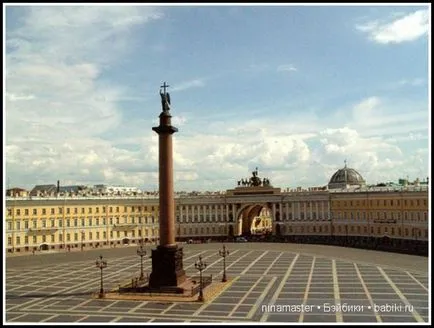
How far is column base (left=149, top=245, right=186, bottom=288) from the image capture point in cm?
3581

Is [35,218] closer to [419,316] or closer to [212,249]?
[212,249]

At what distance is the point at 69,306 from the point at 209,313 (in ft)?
28.3

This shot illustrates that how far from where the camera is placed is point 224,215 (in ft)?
297

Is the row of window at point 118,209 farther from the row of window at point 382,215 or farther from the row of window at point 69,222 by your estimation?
the row of window at point 382,215

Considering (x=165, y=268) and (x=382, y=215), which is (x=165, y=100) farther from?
(x=382, y=215)

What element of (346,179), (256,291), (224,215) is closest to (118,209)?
(224,215)

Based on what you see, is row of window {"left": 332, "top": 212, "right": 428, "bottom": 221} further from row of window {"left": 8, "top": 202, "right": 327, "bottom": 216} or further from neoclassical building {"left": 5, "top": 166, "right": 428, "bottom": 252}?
row of window {"left": 8, "top": 202, "right": 327, "bottom": 216}

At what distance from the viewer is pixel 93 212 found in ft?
261

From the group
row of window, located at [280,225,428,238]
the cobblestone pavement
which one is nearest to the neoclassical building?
row of window, located at [280,225,428,238]

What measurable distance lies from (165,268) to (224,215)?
54745 mm

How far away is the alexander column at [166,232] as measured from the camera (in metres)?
35.9

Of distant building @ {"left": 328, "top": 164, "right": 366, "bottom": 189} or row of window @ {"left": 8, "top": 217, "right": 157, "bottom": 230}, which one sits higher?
distant building @ {"left": 328, "top": 164, "right": 366, "bottom": 189}

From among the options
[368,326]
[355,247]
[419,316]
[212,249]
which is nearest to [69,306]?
[368,326]

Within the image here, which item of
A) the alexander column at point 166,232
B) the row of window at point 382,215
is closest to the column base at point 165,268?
the alexander column at point 166,232
